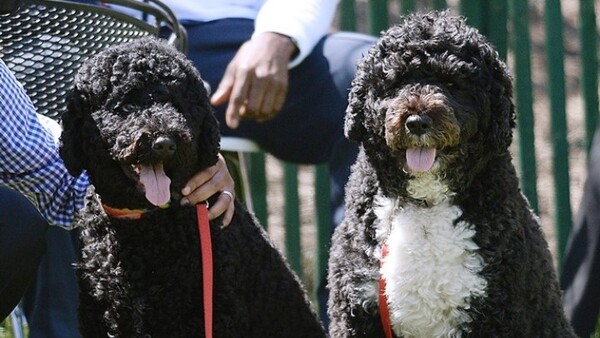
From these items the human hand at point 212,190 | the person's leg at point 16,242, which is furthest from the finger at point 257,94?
the person's leg at point 16,242

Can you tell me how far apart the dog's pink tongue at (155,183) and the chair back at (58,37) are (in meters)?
0.68

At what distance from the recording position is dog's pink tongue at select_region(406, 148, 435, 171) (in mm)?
3725

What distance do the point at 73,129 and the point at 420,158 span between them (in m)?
0.98

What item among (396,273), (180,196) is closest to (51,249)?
(180,196)

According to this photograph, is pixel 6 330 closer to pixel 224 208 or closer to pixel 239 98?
pixel 239 98

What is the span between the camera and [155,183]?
371 cm

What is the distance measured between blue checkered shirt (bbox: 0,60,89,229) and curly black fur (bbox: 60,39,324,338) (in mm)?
244

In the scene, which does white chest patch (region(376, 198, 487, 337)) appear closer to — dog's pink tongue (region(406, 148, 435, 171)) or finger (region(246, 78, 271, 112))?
dog's pink tongue (region(406, 148, 435, 171))

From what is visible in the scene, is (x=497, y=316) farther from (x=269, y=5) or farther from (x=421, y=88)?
(x=269, y=5)

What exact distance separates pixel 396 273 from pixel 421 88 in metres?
0.53

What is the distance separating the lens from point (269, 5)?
4.79 m

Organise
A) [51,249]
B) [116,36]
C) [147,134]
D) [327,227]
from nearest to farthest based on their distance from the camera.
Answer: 1. [147,134]
2. [116,36]
3. [51,249]
4. [327,227]

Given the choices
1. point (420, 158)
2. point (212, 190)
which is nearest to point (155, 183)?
point (212, 190)

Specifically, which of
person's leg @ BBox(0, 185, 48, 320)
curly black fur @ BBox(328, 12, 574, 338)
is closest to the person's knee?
person's leg @ BBox(0, 185, 48, 320)
